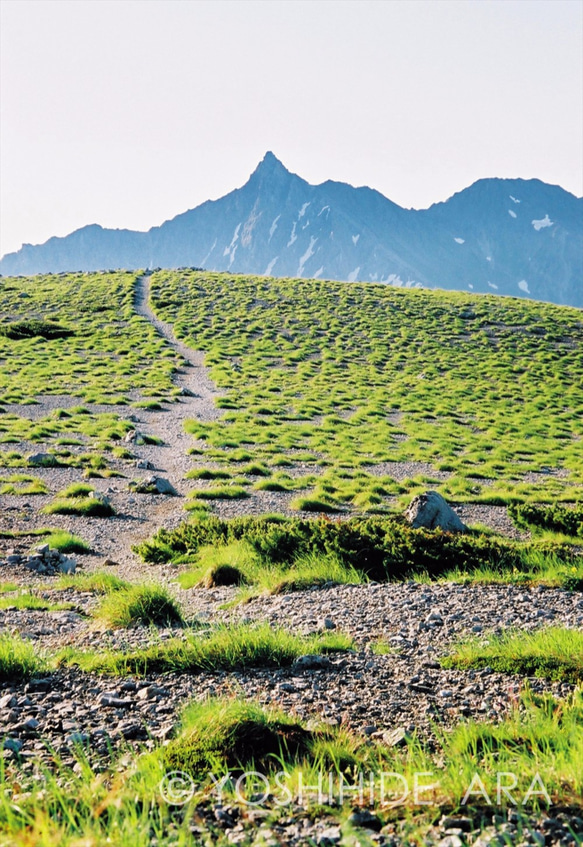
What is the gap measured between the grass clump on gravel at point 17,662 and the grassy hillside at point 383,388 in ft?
38.5

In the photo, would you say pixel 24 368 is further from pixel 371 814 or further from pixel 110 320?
pixel 371 814

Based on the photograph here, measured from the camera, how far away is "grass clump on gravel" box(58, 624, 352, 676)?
243 inches

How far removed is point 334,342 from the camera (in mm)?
58906

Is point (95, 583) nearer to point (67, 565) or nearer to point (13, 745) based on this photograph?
point (67, 565)

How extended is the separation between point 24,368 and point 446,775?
44.7 m

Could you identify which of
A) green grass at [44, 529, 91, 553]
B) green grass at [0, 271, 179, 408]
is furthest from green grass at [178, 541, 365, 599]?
green grass at [0, 271, 179, 408]

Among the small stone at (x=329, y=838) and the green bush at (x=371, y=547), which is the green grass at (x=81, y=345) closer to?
the green bush at (x=371, y=547)

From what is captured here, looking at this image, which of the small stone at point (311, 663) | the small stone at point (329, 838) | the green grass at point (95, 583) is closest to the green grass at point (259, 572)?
the green grass at point (95, 583)

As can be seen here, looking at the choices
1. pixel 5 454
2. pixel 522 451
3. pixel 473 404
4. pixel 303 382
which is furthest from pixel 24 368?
pixel 522 451

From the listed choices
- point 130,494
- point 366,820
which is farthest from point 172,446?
point 366,820

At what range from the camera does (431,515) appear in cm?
1426

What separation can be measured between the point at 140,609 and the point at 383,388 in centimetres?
3575

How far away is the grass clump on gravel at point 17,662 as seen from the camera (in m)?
5.99

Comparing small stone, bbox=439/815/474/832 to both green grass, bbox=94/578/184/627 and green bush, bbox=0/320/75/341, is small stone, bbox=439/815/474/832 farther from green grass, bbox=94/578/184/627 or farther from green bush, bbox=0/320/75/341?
green bush, bbox=0/320/75/341
